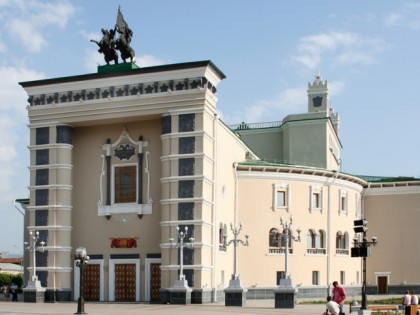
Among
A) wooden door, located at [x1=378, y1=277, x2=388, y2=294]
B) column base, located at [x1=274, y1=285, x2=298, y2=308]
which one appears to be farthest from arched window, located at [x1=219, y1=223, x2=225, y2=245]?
wooden door, located at [x1=378, y1=277, x2=388, y2=294]

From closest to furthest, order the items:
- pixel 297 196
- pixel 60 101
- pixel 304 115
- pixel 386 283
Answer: pixel 60 101 < pixel 297 196 < pixel 386 283 < pixel 304 115

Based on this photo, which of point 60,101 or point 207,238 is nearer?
point 207,238

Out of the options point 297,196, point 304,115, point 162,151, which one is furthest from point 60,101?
point 304,115

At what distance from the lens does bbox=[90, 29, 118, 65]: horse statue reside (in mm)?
45875

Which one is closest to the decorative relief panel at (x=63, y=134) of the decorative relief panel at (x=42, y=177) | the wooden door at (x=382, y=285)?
the decorative relief panel at (x=42, y=177)

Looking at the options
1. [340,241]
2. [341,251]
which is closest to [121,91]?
[340,241]

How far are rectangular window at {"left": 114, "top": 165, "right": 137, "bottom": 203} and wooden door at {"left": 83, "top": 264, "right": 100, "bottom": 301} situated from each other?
4.43 m

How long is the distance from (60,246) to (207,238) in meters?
9.41

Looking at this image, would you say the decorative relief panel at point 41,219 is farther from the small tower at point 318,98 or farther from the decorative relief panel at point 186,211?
the small tower at point 318,98

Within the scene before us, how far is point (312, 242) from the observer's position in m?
49.8

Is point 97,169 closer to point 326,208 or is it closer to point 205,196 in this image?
point 205,196

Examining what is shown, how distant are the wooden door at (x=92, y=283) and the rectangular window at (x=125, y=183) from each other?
443cm

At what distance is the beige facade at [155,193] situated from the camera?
41875 millimetres

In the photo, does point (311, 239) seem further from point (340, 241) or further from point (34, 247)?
point (34, 247)
